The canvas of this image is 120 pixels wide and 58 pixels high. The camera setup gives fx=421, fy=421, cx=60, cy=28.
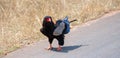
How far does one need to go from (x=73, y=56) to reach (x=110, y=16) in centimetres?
522

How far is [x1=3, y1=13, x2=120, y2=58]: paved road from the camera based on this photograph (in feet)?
36.1

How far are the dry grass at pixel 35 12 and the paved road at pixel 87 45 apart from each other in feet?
3.73

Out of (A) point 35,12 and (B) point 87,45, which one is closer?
(B) point 87,45

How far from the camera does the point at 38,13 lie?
53.3 feet

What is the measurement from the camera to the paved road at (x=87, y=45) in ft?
36.1

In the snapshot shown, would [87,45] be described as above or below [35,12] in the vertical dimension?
above

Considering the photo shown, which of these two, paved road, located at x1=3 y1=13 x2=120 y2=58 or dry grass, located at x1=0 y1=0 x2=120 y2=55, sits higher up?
paved road, located at x1=3 y1=13 x2=120 y2=58

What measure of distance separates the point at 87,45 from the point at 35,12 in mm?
4862

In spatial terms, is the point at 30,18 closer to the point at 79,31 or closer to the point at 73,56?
the point at 79,31

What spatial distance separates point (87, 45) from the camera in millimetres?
11922

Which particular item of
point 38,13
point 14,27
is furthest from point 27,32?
point 38,13

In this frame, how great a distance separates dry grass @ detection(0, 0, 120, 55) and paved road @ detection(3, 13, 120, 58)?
3.73 feet

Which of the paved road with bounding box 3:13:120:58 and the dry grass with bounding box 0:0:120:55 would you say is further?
the dry grass with bounding box 0:0:120:55

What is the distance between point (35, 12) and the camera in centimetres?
1633
